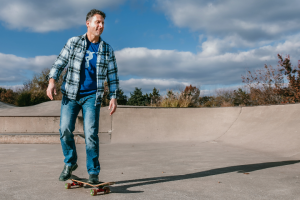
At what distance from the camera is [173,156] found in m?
4.82

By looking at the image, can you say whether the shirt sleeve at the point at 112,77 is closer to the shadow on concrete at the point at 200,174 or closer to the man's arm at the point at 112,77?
the man's arm at the point at 112,77

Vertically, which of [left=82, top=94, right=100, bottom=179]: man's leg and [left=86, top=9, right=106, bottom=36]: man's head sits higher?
[left=86, top=9, right=106, bottom=36]: man's head

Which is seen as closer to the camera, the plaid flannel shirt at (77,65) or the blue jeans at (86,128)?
the blue jeans at (86,128)

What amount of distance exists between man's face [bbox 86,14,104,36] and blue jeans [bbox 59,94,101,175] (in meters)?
0.73

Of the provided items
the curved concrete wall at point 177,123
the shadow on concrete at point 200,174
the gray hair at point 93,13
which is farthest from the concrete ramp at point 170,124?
the gray hair at point 93,13

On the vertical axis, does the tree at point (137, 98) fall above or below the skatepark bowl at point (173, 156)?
above

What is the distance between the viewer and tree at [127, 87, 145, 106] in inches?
497

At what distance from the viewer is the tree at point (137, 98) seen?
12.6 metres

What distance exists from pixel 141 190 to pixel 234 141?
4671 mm

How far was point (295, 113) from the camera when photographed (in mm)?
6387

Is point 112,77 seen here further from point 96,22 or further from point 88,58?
point 96,22

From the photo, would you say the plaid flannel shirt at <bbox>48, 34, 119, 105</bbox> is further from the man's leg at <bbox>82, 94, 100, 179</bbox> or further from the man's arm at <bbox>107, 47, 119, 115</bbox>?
the man's leg at <bbox>82, 94, 100, 179</bbox>

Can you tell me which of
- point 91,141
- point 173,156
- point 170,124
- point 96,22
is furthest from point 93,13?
point 170,124

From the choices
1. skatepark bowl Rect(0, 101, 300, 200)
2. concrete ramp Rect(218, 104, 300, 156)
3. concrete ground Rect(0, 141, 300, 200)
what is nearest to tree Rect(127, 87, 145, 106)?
skatepark bowl Rect(0, 101, 300, 200)
